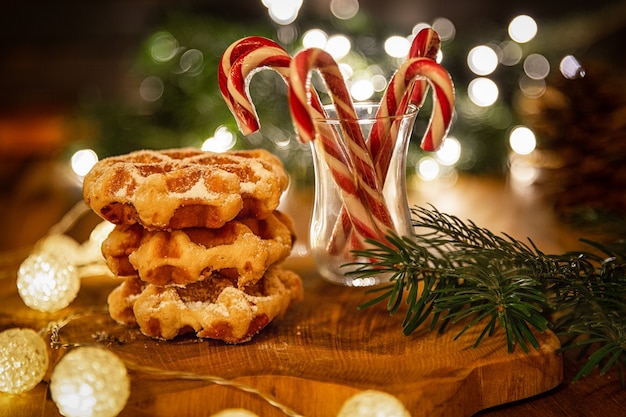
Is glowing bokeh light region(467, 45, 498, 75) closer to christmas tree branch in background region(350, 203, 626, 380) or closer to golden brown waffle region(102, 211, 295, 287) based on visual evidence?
christmas tree branch in background region(350, 203, 626, 380)

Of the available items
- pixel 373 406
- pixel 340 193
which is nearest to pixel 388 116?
pixel 340 193

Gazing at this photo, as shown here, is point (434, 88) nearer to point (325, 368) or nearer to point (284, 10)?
point (325, 368)

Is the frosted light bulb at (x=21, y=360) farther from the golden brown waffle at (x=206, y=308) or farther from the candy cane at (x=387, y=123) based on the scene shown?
the candy cane at (x=387, y=123)

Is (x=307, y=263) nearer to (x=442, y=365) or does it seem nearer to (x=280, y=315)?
(x=280, y=315)

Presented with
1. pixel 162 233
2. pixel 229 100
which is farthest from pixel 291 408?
pixel 229 100

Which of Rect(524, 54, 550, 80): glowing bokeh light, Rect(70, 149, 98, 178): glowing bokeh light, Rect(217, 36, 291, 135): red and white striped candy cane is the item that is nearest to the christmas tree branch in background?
Rect(217, 36, 291, 135): red and white striped candy cane

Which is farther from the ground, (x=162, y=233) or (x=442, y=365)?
(x=162, y=233)
